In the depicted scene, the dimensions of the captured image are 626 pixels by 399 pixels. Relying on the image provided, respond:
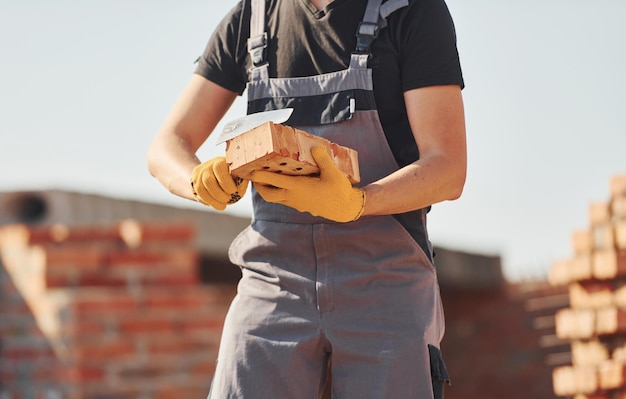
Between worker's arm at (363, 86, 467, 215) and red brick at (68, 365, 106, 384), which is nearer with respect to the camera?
worker's arm at (363, 86, 467, 215)

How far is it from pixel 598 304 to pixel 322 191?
3100mm

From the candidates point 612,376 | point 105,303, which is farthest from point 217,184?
point 105,303

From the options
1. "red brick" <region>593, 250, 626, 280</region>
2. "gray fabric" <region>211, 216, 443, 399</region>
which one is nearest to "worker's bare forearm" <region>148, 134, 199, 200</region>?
"gray fabric" <region>211, 216, 443, 399</region>

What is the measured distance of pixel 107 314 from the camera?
5.01 m

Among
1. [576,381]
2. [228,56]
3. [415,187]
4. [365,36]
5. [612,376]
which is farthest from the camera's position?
[576,381]

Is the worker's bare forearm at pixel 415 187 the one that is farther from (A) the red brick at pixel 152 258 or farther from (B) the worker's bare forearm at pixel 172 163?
(A) the red brick at pixel 152 258

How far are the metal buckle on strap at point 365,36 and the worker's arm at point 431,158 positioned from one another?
0.46 ft

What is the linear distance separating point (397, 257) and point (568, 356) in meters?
5.88

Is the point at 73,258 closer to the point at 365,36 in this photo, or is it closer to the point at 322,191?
the point at 365,36

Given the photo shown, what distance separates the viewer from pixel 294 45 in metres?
2.45

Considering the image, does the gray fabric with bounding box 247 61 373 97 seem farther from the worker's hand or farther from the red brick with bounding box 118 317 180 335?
the red brick with bounding box 118 317 180 335

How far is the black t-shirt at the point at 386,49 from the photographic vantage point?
7.70 feet

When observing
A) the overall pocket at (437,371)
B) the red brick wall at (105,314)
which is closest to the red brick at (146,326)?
the red brick wall at (105,314)

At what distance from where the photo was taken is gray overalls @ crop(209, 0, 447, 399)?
7.46ft
